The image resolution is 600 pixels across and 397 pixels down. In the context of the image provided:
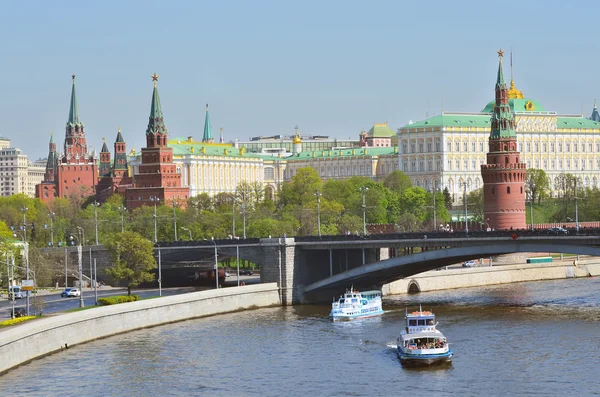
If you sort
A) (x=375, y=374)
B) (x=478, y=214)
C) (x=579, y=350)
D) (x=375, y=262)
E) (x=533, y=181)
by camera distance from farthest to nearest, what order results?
(x=533, y=181)
(x=478, y=214)
(x=375, y=262)
(x=579, y=350)
(x=375, y=374)

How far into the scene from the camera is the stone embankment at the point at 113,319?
6994 cm

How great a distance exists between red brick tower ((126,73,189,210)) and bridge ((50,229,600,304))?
81.7 m

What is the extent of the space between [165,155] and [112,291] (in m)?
90.5

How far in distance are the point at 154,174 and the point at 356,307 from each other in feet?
365

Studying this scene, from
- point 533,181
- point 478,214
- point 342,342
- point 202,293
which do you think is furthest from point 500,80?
point 342,342

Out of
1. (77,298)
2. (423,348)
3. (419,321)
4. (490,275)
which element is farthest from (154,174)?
(423,348)

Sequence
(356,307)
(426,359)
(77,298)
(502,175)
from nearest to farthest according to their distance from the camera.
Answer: (426,359)
(356,307)
(77,298)
(502,175)

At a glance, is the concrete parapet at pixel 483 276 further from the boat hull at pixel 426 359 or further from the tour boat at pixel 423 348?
the boat hull at pixel 426 359

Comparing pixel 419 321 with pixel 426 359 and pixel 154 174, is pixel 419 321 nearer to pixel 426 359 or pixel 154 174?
pixel 426 359

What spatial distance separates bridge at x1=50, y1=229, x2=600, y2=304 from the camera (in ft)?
298

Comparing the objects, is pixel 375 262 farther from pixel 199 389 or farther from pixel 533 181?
pixel 533 181

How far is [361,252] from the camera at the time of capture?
10650 centimetres

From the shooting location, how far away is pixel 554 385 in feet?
206

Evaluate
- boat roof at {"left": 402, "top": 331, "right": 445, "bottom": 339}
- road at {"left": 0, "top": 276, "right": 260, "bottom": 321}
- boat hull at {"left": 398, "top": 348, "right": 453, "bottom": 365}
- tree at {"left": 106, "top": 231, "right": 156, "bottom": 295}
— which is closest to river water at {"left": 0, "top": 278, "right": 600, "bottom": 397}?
boat hull at {"left": 398, "top": 348, "right": 453, "bottom": 365}
